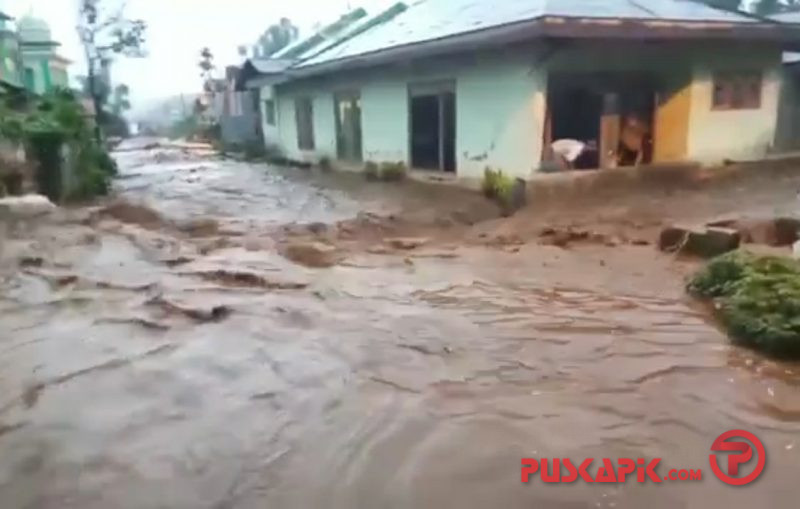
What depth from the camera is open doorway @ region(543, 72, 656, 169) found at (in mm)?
11859

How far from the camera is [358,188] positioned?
45.4 ft

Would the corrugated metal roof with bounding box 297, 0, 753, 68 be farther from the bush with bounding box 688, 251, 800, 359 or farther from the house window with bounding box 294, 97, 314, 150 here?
the bush with bounding box 688, 251, 800, 359

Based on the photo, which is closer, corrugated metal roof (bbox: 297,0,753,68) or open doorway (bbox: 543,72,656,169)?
corrugated metal roof (bbox: 297,0,753,68)

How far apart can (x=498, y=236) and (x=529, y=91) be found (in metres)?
3.30

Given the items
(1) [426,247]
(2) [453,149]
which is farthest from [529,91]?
(1) [426,247]

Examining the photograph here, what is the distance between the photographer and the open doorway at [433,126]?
1294cm

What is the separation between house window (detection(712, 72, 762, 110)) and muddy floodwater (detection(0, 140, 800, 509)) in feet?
21.7

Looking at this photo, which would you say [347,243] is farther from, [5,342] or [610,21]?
[610,21]

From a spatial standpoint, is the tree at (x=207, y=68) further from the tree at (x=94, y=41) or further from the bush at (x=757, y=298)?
the bush at (x=757, y=298)

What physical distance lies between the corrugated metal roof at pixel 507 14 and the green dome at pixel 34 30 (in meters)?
23.9

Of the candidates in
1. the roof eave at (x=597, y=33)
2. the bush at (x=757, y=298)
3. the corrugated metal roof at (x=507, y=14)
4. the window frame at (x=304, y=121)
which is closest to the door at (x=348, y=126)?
the corrugated metal roof at (x=507, y=14)

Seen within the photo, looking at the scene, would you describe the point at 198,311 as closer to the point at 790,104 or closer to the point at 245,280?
the point at 245,280

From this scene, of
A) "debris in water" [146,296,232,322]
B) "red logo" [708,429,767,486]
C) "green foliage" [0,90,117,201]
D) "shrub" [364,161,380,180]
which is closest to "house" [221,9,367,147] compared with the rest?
"shrub" [364,161,380,180]

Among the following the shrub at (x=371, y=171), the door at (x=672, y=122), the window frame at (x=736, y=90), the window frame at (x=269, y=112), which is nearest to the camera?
the door at (x=672, y=122)
